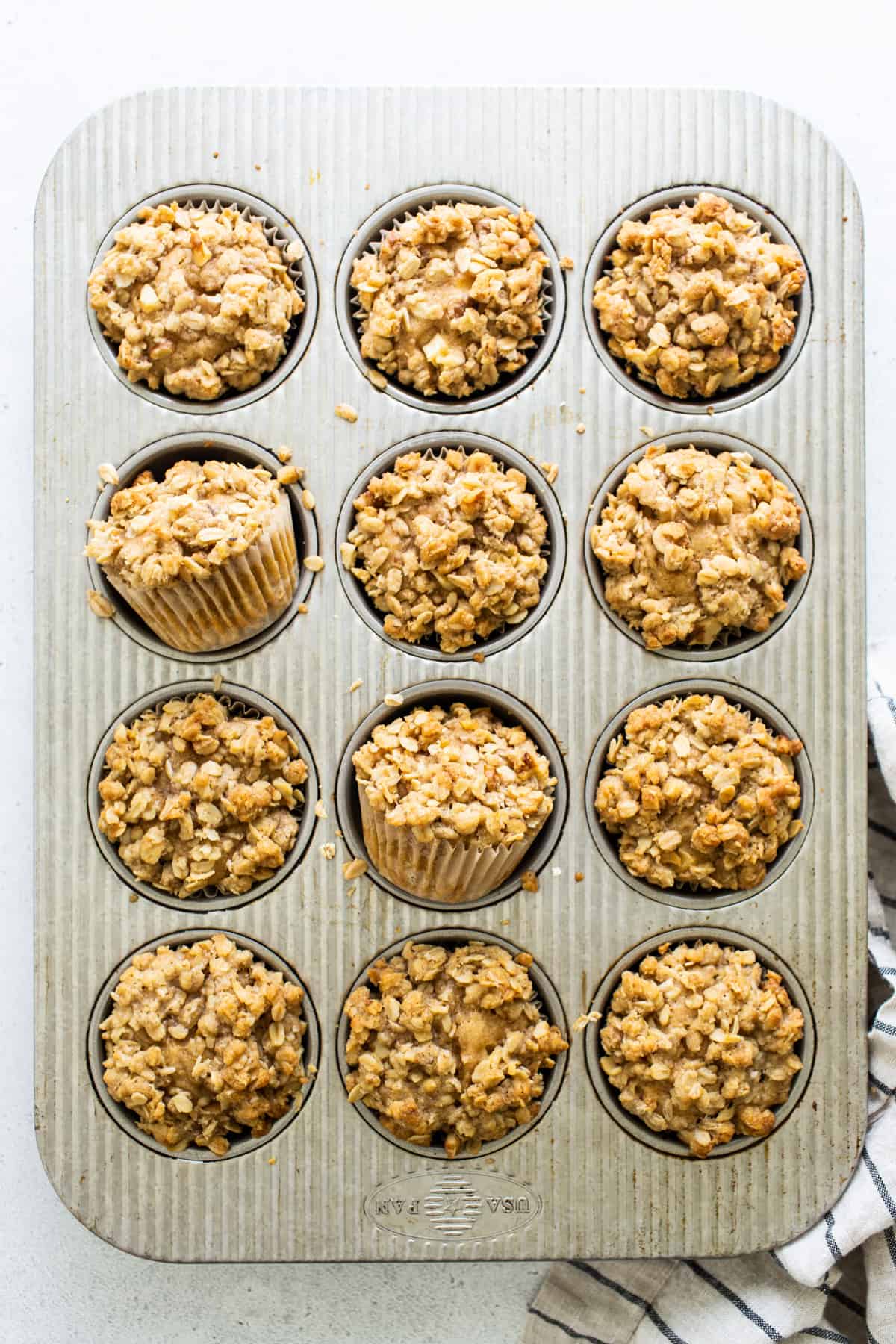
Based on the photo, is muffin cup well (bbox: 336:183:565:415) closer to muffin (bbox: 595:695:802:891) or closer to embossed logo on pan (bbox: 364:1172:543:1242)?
muffin (bbox: 595:695:802:891)

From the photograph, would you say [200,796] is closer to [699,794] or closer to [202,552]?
[202,552]

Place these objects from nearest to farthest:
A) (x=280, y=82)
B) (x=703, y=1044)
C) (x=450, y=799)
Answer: (x=450, y=799)
(x=703, y=1044)
(x=280, y=82)

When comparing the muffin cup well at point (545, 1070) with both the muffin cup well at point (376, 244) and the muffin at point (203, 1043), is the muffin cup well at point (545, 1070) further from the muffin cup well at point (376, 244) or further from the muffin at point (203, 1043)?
the muffin cup well at point (376, 244)

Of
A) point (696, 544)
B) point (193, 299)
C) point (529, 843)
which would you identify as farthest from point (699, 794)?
Result: point (193, 299)

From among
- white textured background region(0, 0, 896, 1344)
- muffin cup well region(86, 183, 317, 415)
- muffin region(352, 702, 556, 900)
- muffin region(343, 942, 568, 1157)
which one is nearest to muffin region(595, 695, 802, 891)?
muffin region(352, 702, 556, 900)

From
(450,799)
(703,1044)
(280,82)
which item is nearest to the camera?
(450,799)

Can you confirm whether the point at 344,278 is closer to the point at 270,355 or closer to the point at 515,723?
the point at 270,355

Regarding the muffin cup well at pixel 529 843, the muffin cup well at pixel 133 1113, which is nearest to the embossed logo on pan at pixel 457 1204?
the muffin cup well at pixel 133 1113
